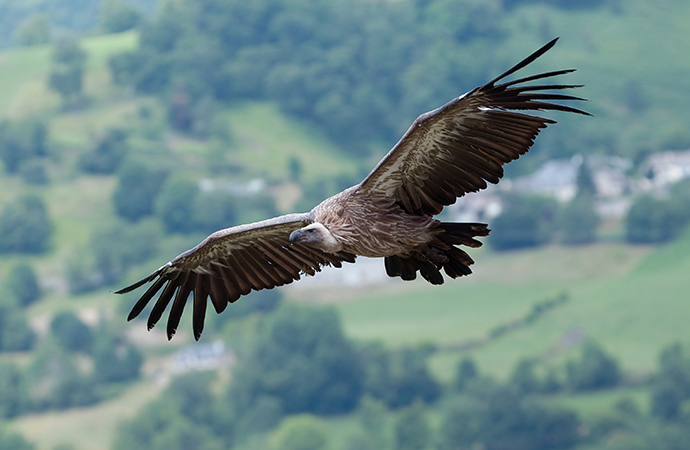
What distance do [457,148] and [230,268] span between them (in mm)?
4301

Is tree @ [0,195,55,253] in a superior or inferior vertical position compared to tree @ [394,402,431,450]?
superior

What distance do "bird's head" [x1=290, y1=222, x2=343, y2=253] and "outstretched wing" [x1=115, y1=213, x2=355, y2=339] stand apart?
56.8 inches

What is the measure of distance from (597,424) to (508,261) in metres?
40.8

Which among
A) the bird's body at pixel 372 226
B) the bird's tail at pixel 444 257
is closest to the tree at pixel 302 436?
the bird's tail at pixel 444 257

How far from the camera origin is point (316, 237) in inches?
607

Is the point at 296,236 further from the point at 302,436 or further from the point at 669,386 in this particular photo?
the point at 669,386

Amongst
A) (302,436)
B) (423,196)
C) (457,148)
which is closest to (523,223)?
(302,436)

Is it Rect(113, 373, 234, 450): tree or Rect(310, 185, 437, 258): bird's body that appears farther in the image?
Rect(113, 373, 234, 450): tree

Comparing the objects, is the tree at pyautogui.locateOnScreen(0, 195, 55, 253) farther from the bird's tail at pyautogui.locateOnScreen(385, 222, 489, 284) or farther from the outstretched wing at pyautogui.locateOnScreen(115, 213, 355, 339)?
the bird's tail at pyautogui.locateOnScreen(385, 222, 489, 284)

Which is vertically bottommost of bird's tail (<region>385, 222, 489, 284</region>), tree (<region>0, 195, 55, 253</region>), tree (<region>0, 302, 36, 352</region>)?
bird's tail (<region>385, 222, 489, 284</region>)

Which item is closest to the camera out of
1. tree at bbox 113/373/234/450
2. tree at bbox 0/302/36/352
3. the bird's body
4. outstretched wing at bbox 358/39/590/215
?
outstretched wing at bbox 358/39/590/215

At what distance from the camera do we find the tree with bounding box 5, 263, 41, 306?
6718 inches

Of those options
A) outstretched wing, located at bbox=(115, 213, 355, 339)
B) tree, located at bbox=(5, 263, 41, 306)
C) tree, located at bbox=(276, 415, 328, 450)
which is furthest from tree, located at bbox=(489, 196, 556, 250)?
outstretched wing, located at bbox=(115, 213, 355, 339)

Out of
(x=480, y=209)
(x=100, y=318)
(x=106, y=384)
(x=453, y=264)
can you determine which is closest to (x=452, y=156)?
(x=453, y=264)
